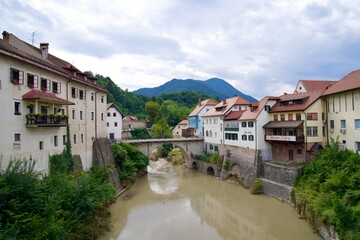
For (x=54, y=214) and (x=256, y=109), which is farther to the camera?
(x=256, y=109)

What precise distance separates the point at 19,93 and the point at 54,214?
9341mm

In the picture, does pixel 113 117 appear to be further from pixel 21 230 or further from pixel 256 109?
pixel 21 230

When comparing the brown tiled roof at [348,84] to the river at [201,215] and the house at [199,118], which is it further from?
the house at [199,118]

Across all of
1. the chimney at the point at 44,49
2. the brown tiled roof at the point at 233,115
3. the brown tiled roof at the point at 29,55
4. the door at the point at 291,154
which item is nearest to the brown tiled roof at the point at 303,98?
the door at the point at 291,154

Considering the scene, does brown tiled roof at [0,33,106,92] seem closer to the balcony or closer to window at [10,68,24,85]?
window at [10,68,24,85]

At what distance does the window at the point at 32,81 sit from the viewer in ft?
62.6

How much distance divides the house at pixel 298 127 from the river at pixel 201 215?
636 cm

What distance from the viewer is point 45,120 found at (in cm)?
1981

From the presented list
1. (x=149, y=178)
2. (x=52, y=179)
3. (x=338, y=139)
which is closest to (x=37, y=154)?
(x=52, y=179)

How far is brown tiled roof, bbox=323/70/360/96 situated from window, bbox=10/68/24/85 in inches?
1042

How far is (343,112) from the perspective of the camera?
25.3 m

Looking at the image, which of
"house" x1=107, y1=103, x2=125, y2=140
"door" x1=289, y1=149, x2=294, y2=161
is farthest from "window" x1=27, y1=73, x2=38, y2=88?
"house" x1=107, y1=103, x2=125, y2=140

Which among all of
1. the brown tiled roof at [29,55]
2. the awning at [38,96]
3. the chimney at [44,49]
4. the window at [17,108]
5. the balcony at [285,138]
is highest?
the chimney at [44,49]

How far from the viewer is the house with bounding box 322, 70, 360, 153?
23788 millimetres
